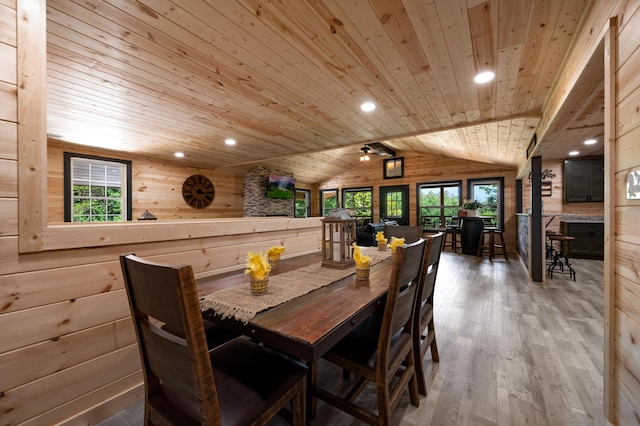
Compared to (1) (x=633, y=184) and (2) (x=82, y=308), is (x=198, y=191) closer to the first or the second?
(2) (x=82, y=308)

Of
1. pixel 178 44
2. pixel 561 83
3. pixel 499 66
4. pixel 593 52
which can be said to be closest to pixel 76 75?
pixel 178 44

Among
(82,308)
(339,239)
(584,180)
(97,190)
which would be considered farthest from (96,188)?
(584,180)

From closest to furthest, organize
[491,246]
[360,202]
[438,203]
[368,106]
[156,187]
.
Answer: [368,106]
[156,187]
[491,246]
[438,203]
[360,202]

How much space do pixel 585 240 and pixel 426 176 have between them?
379 centimetres

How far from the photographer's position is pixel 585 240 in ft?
18.1

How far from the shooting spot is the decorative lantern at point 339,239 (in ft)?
5.40

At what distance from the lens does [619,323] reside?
1.18 m

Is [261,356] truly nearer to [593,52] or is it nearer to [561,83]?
[593,52]

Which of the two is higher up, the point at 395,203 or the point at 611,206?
the point at 395,203

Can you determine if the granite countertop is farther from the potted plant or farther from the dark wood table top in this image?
the dark wood table top

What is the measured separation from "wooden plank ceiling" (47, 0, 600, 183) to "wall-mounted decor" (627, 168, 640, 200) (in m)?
1.15

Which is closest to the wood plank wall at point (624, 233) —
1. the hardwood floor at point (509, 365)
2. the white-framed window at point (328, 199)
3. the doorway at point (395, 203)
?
the hardwood floor at point (509, 365)

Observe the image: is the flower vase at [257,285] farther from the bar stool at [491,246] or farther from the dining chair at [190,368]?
the bar stool at [491,246]

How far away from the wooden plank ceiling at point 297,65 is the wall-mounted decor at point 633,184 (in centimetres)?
115
